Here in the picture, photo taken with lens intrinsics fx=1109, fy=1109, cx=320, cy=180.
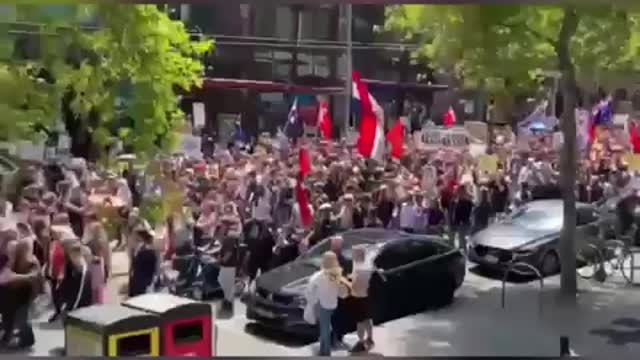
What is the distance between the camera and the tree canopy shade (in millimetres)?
5762

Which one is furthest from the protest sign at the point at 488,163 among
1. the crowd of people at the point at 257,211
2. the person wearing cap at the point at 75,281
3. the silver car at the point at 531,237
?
the person wearing cap at the point at 75,281

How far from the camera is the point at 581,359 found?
5.83 meters

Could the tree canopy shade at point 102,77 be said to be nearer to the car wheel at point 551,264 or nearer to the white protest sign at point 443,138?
the white protest sign at point 443,138

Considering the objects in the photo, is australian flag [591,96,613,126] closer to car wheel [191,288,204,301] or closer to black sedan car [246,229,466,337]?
black sedan car [246,229,466,337]

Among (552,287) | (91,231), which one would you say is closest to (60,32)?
(91,231)

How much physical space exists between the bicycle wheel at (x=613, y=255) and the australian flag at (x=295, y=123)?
5.59ft

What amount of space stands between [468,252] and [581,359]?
826 mm

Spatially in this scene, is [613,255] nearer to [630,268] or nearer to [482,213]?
[630,268]

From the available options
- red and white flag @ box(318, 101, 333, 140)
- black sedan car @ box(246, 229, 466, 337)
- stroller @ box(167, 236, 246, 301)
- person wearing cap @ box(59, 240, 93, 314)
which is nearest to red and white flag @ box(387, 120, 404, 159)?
red and white flag @ box(318, 101, 333, 140)

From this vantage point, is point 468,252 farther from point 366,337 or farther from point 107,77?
point 107,77

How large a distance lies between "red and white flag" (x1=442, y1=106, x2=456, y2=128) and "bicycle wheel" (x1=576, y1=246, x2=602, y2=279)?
95 centimetres

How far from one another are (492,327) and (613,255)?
2.49ft

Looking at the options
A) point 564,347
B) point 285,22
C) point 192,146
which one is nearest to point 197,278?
point 192,146

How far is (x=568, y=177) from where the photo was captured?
19.0 ft
